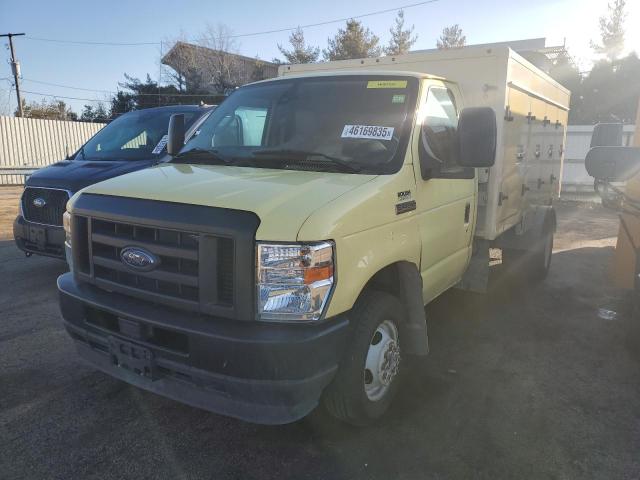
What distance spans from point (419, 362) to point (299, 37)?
35.7 m

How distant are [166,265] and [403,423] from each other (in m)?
1.84

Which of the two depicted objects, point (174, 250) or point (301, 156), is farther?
point (301, 156)

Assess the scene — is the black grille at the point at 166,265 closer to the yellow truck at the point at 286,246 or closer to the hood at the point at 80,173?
the yellow truck at the point at 286,246

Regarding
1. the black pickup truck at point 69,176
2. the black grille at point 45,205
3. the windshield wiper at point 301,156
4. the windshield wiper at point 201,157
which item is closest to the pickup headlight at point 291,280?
the windshield wiper at point 301,156

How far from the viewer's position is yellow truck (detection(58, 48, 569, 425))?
2451 millimetres

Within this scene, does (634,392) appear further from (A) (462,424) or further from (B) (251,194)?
(B) (251,194)

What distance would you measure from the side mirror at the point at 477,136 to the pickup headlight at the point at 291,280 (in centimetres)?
143

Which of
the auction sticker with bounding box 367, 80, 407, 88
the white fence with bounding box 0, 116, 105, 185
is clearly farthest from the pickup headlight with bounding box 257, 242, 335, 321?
the white fence with bounding box 0, 116, 105, 185

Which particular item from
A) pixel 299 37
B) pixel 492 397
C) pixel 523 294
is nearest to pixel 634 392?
pixel 492 397

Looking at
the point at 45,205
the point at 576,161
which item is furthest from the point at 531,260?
the point at 576,161

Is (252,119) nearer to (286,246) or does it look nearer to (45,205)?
(286,246)

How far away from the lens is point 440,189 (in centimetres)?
367

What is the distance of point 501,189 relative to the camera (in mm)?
4746

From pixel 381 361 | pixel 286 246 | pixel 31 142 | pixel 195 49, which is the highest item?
pixel 195 49
